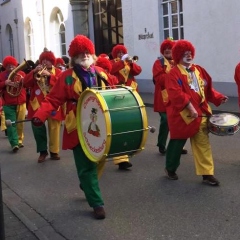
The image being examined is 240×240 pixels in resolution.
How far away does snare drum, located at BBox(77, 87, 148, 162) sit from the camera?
4.29 m

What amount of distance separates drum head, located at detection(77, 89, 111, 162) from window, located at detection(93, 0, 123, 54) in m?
Result: 15.0

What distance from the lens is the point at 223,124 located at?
5254 mm

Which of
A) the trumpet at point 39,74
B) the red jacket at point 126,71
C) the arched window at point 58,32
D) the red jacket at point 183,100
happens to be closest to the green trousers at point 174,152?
the red jacket at point 183,100

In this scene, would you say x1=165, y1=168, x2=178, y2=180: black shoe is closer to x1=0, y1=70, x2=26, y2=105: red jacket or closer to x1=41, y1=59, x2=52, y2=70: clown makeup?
x1=41, y1=59, x2=52, y2=70: clown makeup

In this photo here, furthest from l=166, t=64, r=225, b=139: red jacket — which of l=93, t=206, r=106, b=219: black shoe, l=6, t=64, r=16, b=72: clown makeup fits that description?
l=6, t=64, r=16, b=72: clown makeup

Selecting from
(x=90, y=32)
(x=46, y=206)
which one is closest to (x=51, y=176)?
(x=46, y=206)

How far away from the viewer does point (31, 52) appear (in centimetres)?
2698

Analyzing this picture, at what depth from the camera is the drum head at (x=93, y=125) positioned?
4.28 m

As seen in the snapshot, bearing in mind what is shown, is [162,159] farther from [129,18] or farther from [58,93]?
[129,18]

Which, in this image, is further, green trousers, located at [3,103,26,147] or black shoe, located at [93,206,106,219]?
green trousers, located at [3,103,26,147]

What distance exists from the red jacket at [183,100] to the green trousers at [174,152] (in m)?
0.11

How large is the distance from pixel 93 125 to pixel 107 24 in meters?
16.2

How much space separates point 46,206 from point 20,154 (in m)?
3.19

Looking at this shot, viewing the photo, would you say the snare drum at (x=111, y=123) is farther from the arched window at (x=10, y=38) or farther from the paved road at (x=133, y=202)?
the arched window at (x=10, y=38)
